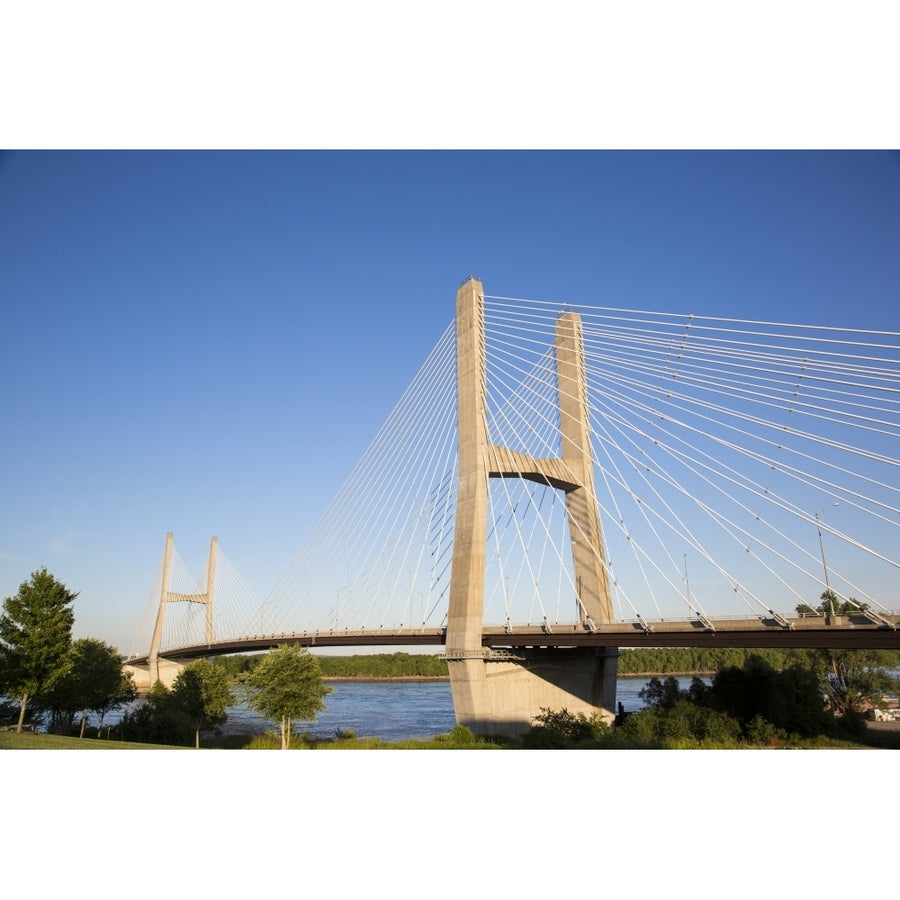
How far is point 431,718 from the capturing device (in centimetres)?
4278

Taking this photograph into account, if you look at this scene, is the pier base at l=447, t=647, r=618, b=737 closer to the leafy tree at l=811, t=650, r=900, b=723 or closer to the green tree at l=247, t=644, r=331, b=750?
the green tree at l=247, t=644, r=331, b=750

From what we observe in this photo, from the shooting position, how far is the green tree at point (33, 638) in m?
20.1

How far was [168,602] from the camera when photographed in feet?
230

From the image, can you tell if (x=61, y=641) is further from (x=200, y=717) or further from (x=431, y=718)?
(x=431, y=718)

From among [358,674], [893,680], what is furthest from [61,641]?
[358,674]

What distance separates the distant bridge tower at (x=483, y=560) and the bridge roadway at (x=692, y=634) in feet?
3.01

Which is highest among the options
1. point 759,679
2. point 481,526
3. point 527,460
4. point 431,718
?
point 527,460

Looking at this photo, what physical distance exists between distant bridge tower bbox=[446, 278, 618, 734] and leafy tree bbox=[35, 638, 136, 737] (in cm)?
1666

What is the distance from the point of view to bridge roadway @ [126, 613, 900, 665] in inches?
599

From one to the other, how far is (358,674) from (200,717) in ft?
241

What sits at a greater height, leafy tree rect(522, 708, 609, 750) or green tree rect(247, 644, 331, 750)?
green tree rect(247, 644, 331, 750)

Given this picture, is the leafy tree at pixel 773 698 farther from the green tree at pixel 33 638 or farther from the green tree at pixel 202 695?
the green tree at pixel 33 638

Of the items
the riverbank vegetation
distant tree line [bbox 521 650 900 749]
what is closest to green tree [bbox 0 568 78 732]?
distant tree line [bbox 521 650 900 749]

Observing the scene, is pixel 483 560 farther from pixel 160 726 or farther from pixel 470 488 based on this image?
pixel 160 726
